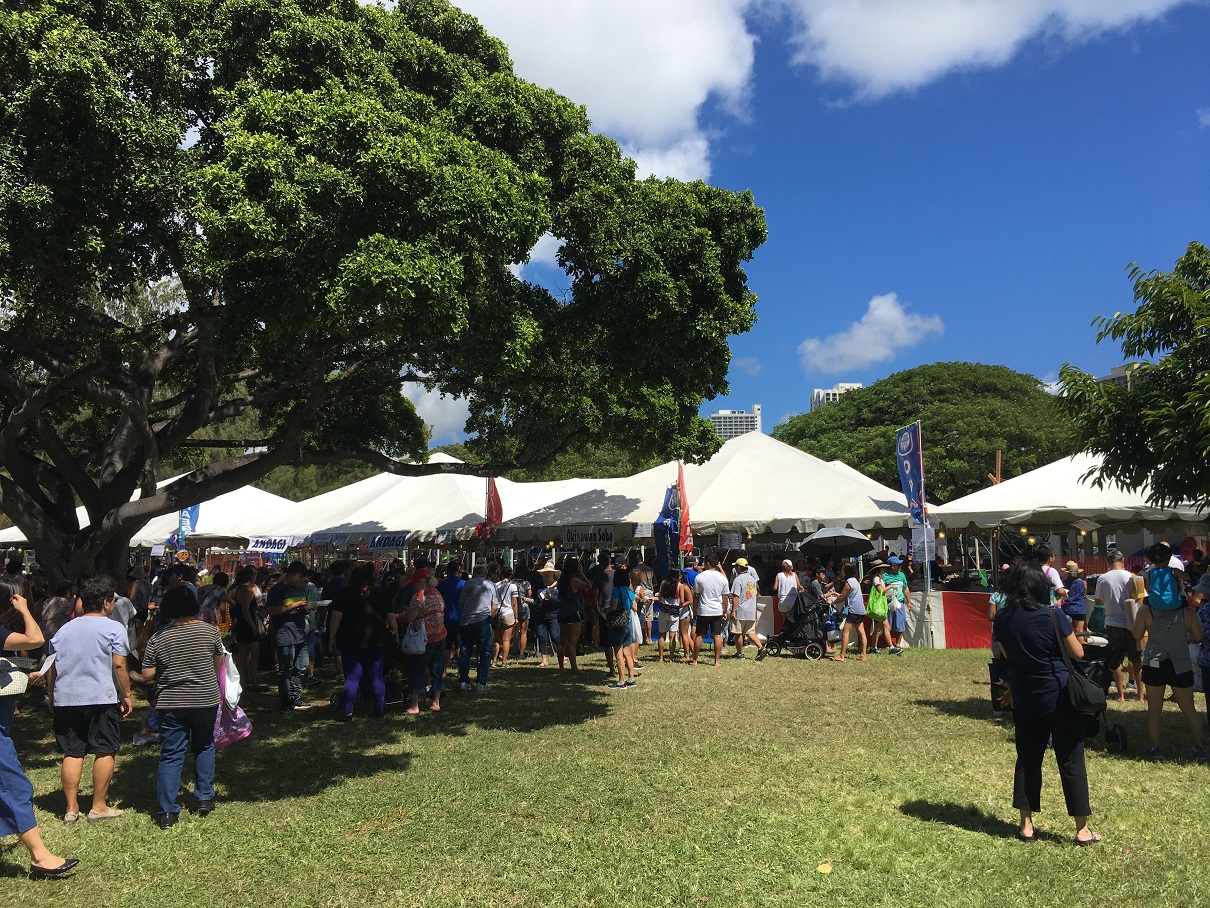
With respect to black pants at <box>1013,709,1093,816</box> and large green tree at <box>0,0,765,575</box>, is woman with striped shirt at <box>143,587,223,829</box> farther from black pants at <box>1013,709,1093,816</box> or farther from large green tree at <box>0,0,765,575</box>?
black pants at <box>1013,709,1093,816</box>

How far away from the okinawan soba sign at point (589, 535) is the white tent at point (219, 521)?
919cm

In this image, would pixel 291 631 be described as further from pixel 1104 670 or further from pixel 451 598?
pixel 1104 670

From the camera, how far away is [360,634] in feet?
30.1

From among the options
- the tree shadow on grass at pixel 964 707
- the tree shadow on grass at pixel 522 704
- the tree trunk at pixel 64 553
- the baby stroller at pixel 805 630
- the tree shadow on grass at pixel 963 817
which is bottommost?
the tree shadow on grass at pixel 963 817

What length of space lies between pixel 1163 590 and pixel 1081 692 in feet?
9.96

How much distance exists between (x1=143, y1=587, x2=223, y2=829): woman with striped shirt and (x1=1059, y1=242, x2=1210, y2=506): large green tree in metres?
8.59

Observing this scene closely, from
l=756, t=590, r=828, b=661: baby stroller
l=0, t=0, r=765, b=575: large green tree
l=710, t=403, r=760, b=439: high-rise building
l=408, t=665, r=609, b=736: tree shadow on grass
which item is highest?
l=710, t=403, r=760, b=439: high-rise building

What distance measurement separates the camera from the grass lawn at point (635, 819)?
4629 mm

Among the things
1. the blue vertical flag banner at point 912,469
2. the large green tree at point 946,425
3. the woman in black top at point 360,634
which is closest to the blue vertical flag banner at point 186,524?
the woman in black top at point 360,634

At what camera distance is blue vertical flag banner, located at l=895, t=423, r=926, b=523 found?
49.4 ft

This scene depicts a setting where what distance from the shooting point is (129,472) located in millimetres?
12906

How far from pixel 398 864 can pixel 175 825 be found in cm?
184

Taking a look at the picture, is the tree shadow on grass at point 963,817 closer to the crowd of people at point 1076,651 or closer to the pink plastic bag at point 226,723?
the crowd of people at point 1076,651

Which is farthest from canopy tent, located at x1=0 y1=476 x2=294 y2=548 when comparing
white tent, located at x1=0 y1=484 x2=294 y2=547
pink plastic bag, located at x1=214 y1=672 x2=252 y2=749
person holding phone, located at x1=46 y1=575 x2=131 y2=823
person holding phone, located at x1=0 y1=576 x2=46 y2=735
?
person holding phone, located at x1=0 y1=576 x2=46 y2=735
